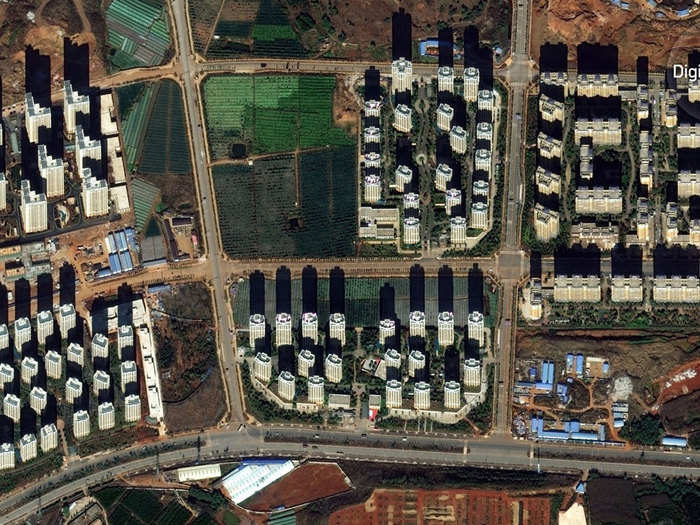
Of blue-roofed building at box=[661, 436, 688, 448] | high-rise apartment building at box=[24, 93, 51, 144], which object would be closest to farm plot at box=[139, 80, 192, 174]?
high-rise apartment building at box=[24, 93, 51, 144]

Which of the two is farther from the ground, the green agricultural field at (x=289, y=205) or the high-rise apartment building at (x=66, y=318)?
the green agricultural field at (x=289, y=205)

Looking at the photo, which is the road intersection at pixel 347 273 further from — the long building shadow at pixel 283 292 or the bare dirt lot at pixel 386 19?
the bare dirt lot at pixel 386 19

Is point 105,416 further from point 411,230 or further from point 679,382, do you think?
point 679,382

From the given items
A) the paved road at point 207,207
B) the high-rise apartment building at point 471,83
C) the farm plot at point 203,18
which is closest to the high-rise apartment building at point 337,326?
the paved road at point 207,207

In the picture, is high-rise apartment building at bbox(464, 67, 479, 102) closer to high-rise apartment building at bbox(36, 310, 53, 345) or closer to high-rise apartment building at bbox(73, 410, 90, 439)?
high-rise apartment building at bbox(36, 310, 53, 345)

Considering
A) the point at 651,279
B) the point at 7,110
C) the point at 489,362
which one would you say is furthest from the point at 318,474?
the point at 7,110

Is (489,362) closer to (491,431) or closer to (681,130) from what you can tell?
(491,431)
